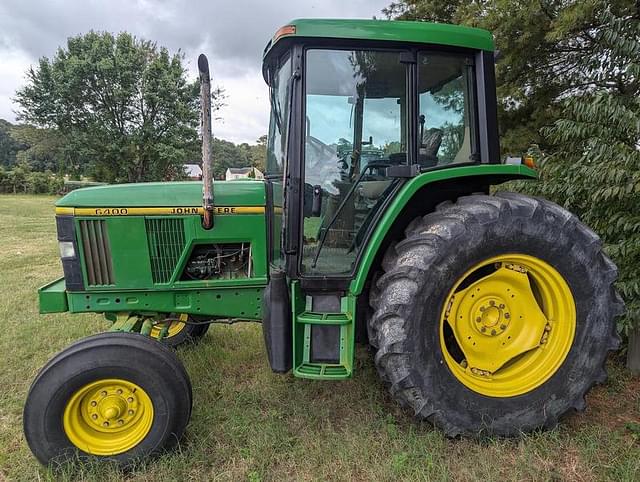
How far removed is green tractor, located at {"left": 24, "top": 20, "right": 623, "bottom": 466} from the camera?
2.31 meters

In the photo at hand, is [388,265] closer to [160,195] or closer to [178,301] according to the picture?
[178,301]

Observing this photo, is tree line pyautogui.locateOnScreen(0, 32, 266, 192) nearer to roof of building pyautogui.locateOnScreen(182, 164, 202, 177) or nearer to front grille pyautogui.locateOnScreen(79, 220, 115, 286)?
roof of building pyautogui.locateOnScreen(182, 164, 202, 177)

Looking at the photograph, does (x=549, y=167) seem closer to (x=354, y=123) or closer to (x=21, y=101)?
(x=354, y=123)

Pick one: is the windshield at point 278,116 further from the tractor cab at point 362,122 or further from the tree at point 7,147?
the tree at point 7,147

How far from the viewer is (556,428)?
2.49 m

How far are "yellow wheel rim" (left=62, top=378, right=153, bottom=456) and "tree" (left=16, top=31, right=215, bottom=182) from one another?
74.3ft

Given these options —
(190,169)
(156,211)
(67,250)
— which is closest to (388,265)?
(156,211)

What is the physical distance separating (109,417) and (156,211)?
1.21 meters

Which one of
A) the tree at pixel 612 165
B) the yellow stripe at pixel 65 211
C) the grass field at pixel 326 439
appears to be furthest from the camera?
the tree at pixel 612 165

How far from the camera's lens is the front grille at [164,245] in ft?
9.21

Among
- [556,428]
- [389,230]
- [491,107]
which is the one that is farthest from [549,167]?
[556,428]

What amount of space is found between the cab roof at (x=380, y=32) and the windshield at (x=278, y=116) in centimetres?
16

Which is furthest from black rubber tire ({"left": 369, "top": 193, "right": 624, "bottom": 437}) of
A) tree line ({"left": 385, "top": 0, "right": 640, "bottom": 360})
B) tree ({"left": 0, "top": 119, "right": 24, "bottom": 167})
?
tree ({"left": 0, "top": 119, "right": 24, "bottom": 167})

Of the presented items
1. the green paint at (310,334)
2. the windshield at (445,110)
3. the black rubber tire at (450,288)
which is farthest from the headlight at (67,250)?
the windshield at (445,110)
